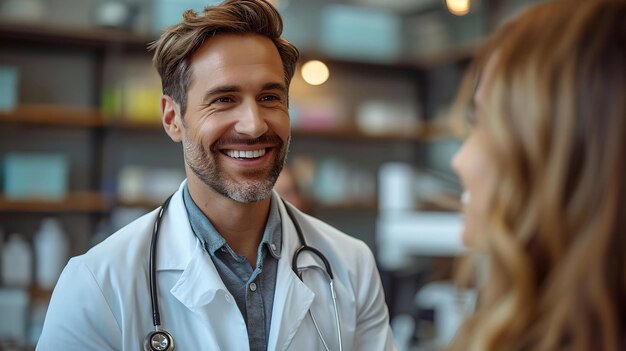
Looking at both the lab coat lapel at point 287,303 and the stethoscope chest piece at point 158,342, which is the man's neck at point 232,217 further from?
the stethoscope chest piece at point 158,342

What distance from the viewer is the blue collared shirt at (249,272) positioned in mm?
1578

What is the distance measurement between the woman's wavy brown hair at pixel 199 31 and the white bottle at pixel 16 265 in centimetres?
297

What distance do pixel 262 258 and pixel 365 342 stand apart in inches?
12.7

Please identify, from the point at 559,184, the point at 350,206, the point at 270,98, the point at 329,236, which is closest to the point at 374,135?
the point at 350,206

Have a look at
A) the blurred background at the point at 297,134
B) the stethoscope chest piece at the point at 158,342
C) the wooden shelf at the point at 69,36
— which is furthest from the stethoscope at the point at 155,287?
Result: the wooden shelf at the point at 69,36

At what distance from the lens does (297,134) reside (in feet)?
16.9

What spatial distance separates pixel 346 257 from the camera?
5.73ft

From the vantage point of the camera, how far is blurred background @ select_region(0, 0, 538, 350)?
430cm

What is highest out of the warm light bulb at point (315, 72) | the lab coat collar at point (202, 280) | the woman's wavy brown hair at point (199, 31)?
the warm light bulb at point (315, 72)

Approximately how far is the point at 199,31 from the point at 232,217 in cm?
41

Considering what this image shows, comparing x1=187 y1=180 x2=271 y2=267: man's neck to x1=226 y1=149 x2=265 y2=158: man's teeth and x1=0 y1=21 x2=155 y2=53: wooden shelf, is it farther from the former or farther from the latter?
x1=0 y1=21 x2=155 y2=53: wooden shelf

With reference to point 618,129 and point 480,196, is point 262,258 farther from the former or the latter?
point 618,129

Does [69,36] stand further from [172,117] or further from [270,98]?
[270,98]

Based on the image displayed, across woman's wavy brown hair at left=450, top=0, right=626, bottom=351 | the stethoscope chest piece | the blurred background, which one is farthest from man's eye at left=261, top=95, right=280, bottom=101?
the blurred background
